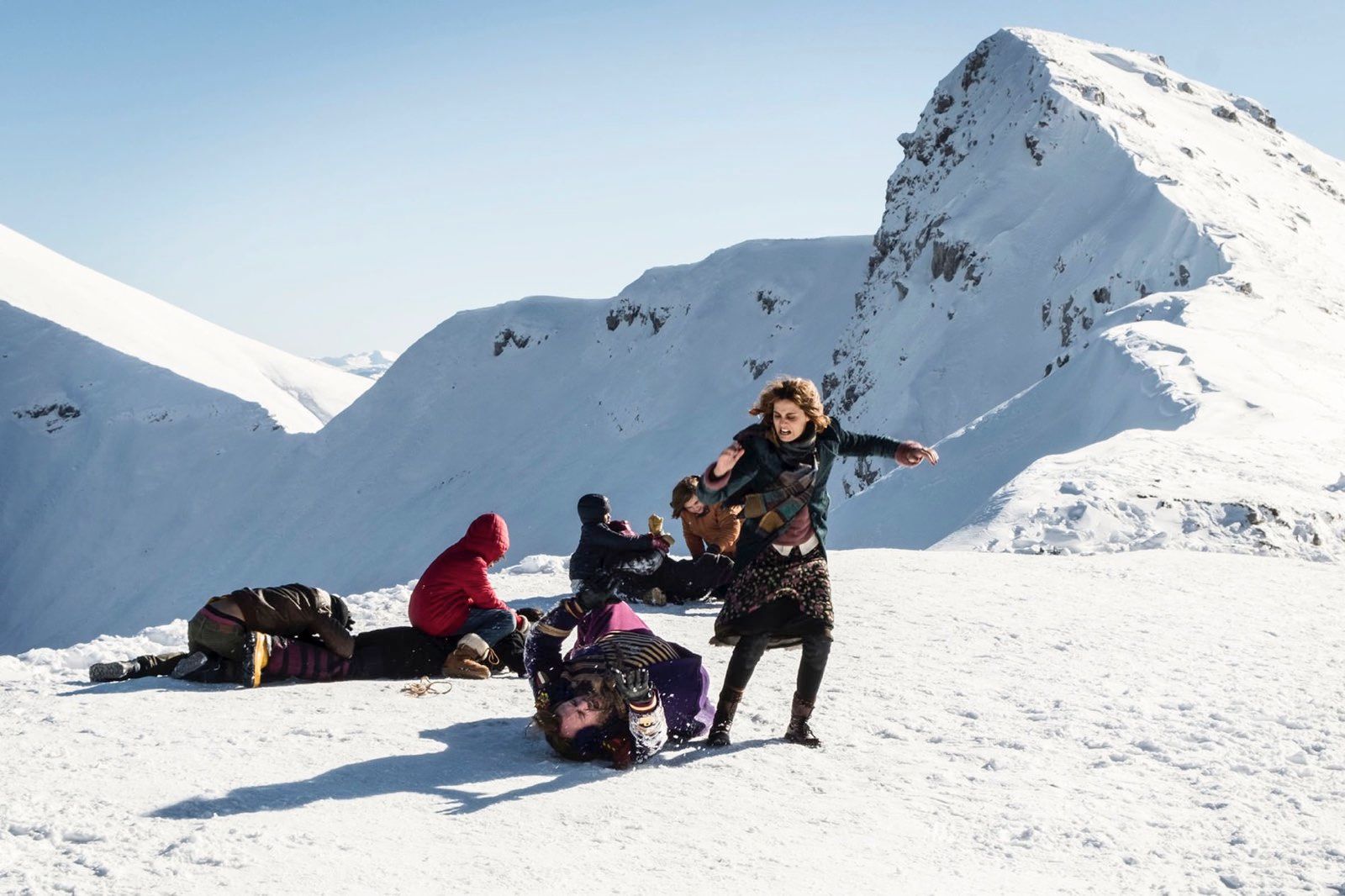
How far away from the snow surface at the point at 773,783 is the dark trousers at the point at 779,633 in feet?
0.98

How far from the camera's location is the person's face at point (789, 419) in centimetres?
508

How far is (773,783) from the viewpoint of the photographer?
184 inches

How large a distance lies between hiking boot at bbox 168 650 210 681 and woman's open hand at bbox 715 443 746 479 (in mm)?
3445

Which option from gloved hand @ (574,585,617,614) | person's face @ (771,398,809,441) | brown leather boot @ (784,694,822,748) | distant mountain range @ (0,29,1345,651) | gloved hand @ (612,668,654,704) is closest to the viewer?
gloved hand @ (612,668,654,704)

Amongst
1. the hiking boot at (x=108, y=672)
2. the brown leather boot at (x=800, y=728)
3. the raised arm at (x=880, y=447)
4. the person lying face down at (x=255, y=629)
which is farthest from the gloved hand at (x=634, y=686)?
the hiking boot at (x=108, y=672)

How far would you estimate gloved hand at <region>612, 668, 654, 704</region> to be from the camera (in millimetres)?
4949

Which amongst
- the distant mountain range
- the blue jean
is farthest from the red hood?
the distant mountain range

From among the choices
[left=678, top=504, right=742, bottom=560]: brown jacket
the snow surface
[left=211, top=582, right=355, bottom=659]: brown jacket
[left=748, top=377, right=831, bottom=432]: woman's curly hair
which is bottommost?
the snow surface

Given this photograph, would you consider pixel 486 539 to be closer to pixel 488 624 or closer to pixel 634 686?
pixel 488 624

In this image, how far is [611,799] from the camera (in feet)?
14.5

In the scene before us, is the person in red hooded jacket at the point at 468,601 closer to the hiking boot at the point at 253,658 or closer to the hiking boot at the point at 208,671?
the hiking boot at the point at 253,658

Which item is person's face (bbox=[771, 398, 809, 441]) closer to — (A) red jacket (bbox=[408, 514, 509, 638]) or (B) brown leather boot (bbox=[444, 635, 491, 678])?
(A) red jacket (bbox=[408, 514, 509, 638])

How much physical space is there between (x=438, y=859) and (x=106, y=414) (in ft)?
265

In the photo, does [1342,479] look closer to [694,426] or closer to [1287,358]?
[1287,358]
